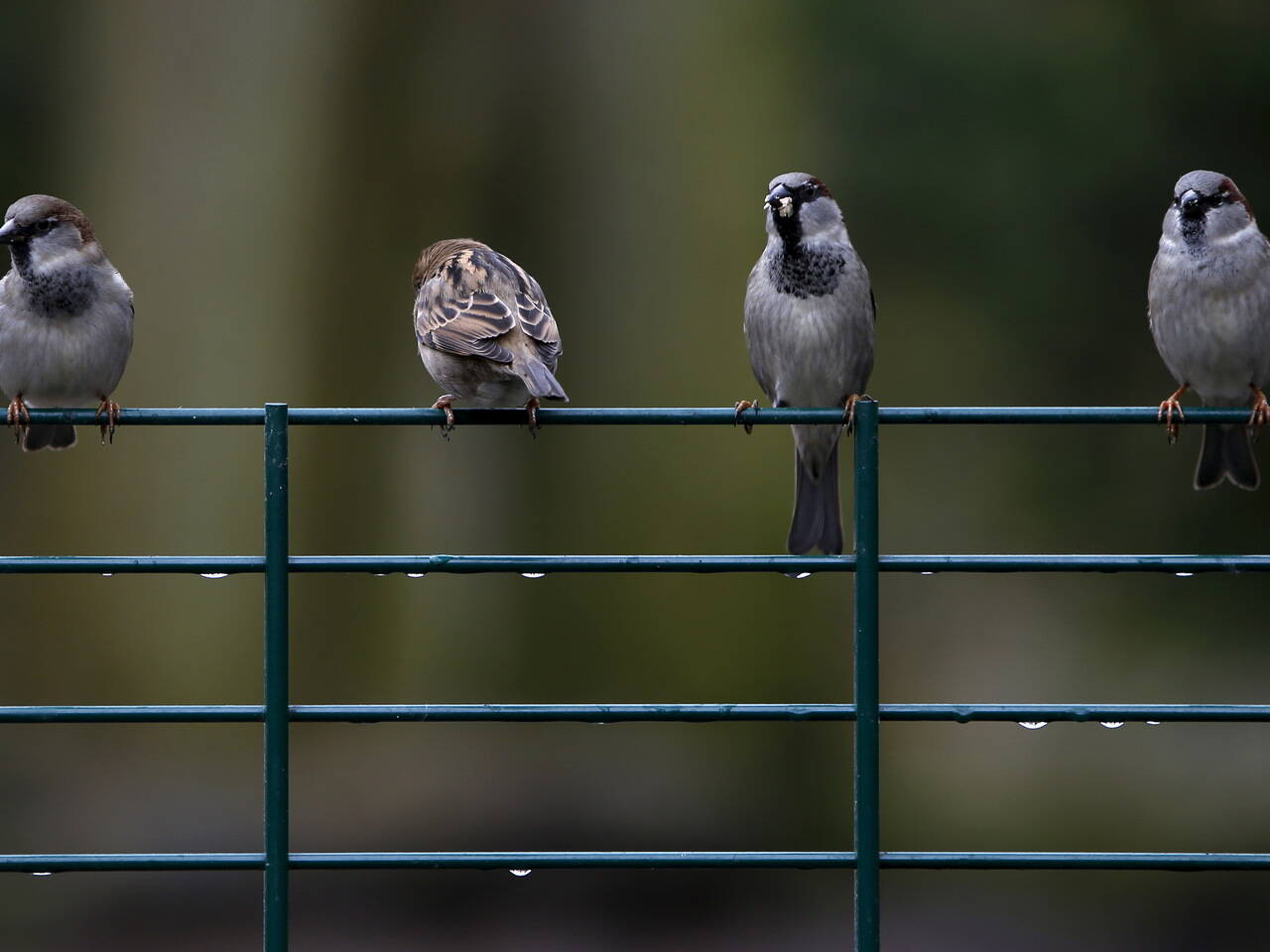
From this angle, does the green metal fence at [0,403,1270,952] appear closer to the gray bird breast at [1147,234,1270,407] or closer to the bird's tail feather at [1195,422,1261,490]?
the bird's tail feather at [1195,422,1261,490]

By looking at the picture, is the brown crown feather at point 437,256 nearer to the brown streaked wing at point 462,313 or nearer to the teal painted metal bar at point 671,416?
the brown streaked wing at point 462,313

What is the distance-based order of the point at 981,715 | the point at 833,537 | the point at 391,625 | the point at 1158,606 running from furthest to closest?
the point at 1158,606 → the point at 391,625 → the point at 833,537 → the point at 981,715

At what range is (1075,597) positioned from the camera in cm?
684

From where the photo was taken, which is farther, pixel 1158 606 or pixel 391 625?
pixel 1158 606

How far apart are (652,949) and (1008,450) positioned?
2.24m

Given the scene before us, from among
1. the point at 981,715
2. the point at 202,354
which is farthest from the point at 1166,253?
the point at 202,354

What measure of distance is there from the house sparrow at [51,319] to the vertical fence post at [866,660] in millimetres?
2184

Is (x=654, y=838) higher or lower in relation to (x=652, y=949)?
higher

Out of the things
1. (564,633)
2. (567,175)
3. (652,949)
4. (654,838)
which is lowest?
(652,949)

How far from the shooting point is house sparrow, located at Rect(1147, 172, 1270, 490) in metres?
4.37

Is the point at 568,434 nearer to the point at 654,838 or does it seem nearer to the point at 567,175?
the point at 567,175

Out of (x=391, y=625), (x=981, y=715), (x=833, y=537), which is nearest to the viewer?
(x=981, y=715)

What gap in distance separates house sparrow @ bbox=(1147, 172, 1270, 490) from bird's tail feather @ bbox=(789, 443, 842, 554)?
0.84 metres

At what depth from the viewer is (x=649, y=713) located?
2.79 metres
